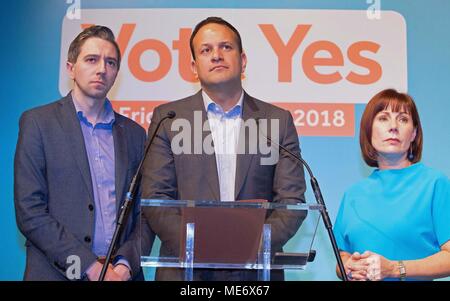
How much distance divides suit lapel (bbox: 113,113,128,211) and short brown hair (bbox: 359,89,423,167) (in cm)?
131

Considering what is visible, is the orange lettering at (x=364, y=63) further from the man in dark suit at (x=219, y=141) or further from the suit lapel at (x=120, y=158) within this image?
the suit lapel at (x=120, y=158)

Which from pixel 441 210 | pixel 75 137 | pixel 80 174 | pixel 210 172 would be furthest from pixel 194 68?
pixel 441 210

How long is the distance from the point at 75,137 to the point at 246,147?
96 centimetres

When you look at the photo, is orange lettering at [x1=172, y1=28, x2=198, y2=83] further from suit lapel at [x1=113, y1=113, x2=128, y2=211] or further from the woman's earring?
the woman's earring

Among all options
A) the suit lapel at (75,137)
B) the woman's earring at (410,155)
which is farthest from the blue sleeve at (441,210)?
the suit lapel at (75,137)

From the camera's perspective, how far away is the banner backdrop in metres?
4.04

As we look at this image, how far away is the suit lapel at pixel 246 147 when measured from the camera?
3.53m

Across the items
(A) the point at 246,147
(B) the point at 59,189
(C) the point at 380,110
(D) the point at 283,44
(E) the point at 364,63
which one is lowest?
(B) the point at 59,189

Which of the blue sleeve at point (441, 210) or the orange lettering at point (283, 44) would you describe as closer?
the blue sleeve at point (441, 210)

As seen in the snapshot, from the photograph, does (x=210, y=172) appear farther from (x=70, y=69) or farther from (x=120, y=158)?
(x=70, y=69)

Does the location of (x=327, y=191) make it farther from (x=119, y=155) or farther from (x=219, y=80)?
(x=119, y=155)

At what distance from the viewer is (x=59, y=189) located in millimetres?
3486
